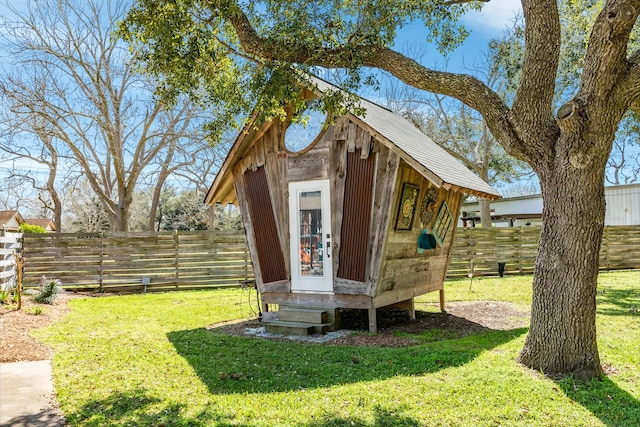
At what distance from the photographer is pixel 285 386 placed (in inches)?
202

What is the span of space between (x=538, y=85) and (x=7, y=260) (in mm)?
11423

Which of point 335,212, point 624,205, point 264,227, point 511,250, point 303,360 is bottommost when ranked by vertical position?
point 303,360

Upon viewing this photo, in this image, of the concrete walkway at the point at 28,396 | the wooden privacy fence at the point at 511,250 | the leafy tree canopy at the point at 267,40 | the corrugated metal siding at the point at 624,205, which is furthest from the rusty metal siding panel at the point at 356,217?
the corrugated metal siding at the point at 624,205

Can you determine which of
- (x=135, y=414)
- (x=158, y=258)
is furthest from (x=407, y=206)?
(x=158, y=258)

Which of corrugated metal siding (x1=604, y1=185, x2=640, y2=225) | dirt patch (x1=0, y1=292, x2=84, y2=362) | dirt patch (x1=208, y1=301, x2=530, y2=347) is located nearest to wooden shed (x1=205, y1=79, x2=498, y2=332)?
dirt patch (x1=208, y1=301, x2=530, y2=347)

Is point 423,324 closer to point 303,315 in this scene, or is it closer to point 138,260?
point 303,315

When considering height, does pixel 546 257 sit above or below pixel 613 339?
above

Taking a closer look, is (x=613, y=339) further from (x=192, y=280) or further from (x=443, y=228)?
(x=192, y=280)

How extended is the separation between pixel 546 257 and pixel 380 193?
3.18m

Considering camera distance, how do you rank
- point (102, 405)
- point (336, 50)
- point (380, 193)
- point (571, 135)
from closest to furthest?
point (102, 405)
point (571, 135)
point (336, 50)
point (380, 193)

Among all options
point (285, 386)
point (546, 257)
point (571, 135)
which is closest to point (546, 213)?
point (546, 257)

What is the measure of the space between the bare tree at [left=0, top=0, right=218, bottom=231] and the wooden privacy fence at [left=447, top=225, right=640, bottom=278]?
1117 cm

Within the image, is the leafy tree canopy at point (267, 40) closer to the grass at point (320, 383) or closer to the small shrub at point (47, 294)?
the grass at point (320, 383)

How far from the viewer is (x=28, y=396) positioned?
15.8ft
